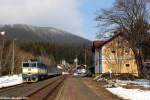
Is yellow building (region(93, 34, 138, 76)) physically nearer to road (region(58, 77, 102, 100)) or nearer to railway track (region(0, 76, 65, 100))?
road (region(58, 77, 102, 100))

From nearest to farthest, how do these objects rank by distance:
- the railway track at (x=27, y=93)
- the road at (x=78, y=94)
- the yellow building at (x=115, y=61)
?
1. the railway track at (x=27, y=93)
2. the road at (x=78, y=94)
3. the yellow building at (x=115, y=61)

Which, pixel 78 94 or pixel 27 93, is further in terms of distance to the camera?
pixel 78 94

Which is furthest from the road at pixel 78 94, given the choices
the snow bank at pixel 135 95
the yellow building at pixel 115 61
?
the yellow building at pixel 115 61

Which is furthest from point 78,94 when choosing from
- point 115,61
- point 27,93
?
point 115,61

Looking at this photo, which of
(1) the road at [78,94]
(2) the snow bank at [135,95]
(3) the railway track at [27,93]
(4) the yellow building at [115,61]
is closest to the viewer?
(2) the snow bank at [135,95]

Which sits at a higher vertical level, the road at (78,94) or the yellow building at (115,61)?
the yellow building at (115,61)

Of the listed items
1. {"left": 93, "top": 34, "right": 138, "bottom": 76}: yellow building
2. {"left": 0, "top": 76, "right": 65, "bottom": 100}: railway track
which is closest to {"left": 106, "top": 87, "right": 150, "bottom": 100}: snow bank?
{"left": 0, "top": 76, "right": 65, "bottom": 100}: railway track

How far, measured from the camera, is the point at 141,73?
49.6 m

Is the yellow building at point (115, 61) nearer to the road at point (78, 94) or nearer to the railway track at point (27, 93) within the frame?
the road at point (78, 94)

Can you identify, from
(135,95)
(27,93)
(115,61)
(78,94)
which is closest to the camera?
(135,95)

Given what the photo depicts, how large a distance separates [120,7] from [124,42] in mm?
5117

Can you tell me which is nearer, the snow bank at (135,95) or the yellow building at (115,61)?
the snow bank at (135,95)

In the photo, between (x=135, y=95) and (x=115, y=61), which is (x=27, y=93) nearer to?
(x=135, y=95)

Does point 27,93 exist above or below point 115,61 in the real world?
below
